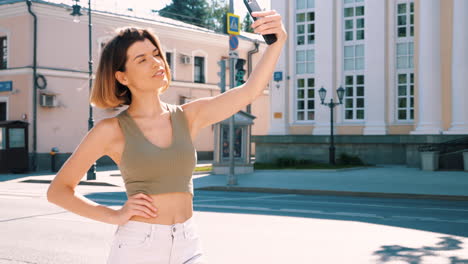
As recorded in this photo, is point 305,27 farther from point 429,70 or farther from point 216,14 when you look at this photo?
point 216,14

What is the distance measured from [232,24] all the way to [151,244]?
15.9 meters

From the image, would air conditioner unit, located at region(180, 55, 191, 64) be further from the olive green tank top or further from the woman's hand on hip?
the woman's hand on hip

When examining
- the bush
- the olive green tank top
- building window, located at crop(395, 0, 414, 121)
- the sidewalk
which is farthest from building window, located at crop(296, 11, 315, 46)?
the olive green tank top

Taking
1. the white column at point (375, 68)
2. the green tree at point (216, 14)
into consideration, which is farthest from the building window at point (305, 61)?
the green tree at point (216, 14)

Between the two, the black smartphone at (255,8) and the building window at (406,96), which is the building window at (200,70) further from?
the black smartphone at (255,8)

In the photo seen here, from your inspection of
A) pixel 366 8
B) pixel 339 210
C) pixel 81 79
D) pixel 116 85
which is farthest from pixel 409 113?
pixel 116 85

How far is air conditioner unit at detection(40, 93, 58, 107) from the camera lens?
30.7 m

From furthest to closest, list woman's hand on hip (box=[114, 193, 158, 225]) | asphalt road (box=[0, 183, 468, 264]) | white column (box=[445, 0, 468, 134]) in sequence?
white column (box=[445, 0, 468, 134])
asphalt road (box=[0, 183, 468, 264])
woman's hand on hip (box=[114, 193, 158, 225])

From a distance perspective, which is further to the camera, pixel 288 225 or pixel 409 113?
pixel 409 113

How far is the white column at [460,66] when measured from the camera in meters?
28.1

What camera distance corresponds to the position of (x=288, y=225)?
33.2 feet

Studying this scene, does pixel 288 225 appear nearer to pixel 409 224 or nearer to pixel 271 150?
pixel 409 224

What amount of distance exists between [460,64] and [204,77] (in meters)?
16.8

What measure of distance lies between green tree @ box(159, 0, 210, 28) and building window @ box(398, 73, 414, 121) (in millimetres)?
34056
